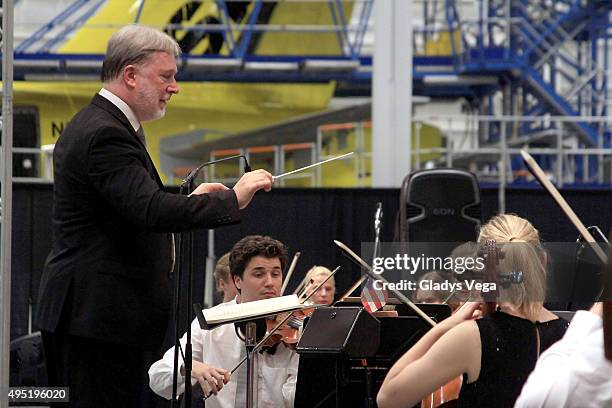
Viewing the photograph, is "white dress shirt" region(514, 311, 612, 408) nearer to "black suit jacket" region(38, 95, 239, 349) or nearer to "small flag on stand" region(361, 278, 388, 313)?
"black suit jacket" region(38, 95, 239, 349)

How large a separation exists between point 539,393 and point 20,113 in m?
10.0

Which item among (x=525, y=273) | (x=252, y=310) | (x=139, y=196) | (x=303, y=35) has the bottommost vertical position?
(x=252, y=310)

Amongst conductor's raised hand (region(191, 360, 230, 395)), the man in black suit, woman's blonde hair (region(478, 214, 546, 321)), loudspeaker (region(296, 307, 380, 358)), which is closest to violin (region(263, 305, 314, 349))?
conductor's raised hand (region(191, 360, 230, 395))

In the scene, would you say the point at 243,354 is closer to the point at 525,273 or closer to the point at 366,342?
the point at 366,342

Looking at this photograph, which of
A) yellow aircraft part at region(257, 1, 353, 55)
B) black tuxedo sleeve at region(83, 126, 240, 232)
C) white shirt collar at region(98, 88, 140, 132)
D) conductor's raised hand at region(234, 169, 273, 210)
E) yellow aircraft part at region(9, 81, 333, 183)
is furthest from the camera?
yellow aircraft part at region(257, 1, 353, 55)

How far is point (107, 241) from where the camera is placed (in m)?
3.67

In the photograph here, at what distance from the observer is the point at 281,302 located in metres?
4.38

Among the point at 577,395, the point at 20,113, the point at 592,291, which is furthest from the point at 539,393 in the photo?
the point at 20,113

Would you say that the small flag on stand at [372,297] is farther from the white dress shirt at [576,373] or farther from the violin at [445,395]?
the white dress shirt at [576,373]

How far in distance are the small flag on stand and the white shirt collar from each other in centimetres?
90

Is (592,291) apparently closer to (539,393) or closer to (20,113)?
(539,393)

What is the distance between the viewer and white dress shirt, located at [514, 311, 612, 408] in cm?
239

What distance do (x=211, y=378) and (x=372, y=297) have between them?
3.17 feet

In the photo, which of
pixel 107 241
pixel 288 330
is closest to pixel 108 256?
pixel 107 241
